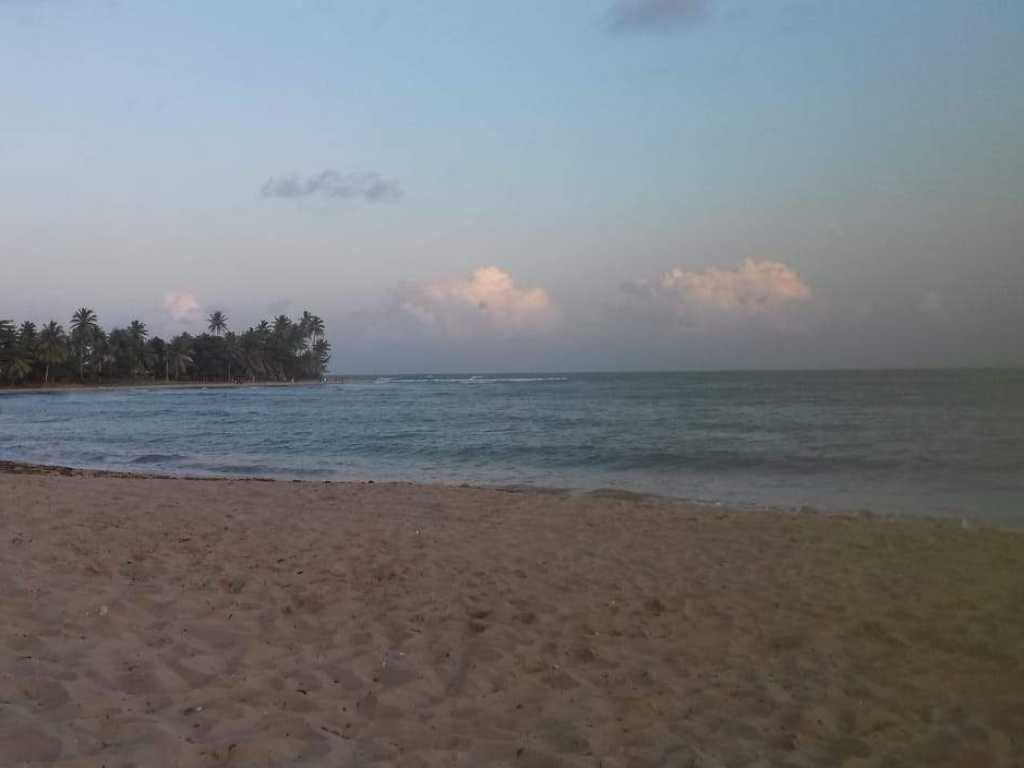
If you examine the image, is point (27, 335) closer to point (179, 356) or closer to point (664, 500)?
point (179, 356)

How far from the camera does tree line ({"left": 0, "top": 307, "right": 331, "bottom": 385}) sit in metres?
92.5

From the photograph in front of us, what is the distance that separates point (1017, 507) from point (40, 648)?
13.3 meters

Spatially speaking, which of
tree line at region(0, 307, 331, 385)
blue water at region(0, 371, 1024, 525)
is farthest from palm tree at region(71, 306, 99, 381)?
blue water at region(0, 371, 1024, 525)

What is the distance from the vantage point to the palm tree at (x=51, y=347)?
92.5m

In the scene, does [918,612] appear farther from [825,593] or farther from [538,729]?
[538,729]

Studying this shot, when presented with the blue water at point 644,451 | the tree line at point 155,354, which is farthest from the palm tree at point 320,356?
the blue water at point 644,451

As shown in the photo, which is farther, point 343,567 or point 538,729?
point 343,567

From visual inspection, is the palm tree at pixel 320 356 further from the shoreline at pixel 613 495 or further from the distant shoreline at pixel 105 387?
the shoreline at pixel 613 495

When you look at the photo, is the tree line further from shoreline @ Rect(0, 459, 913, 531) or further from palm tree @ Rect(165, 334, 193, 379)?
shoreline @ Rect(0, 459, 913, 531)

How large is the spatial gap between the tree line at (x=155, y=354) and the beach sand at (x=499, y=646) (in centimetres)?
9779

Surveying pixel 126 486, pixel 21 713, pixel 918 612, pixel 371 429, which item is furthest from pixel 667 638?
pixel 371 429

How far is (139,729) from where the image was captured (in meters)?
3.45

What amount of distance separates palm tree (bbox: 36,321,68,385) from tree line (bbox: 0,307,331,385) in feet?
0.27

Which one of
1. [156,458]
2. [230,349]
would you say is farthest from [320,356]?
[156,458]
